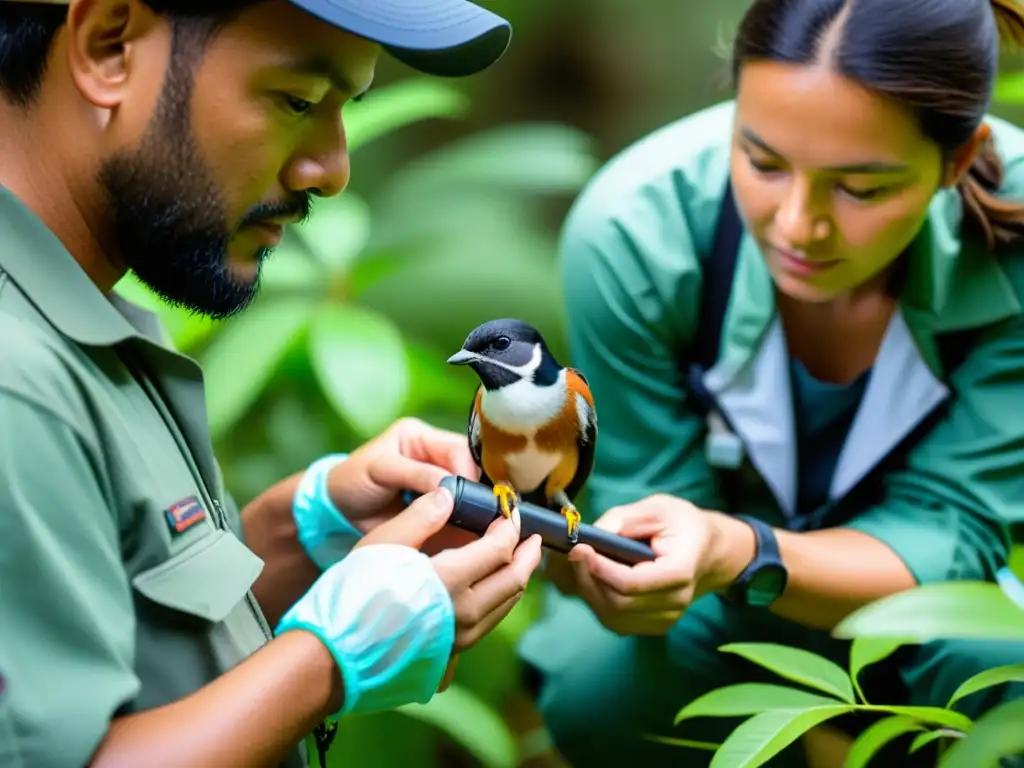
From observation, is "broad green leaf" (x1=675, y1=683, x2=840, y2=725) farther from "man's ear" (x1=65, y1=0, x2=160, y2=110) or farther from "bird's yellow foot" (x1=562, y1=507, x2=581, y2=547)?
"man's ear" (x1=65, y1=0, x2=160, y2=110)

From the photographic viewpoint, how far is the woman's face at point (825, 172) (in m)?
0.94

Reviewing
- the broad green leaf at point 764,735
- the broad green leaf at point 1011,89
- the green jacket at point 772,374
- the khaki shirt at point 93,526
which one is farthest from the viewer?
the broad green leaf at point 1011,89

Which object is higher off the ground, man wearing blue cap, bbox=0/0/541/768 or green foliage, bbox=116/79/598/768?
man wearing blue cap, bbox=0/0/541/768

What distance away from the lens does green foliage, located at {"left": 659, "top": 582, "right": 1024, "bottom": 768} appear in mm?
698

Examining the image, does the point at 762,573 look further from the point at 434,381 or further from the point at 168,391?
the point at 168,391

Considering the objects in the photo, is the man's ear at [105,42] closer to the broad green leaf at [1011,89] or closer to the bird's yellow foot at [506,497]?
the bird's yellow foot at [506,497]

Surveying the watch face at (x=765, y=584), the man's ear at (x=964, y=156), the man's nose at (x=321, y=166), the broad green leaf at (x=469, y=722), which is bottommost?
the broad green leaf at (x=469, y=722)

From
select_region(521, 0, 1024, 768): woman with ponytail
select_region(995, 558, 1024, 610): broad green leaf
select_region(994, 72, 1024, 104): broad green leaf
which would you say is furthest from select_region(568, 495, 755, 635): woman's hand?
select_region(994, 72, 1024, 104): broad green leaf

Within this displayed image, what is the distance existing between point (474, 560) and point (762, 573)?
43cm

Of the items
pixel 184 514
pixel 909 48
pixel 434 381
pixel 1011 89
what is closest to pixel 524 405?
pixel 184 514

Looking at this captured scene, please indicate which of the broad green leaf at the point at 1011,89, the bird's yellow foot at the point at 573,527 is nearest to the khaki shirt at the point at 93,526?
the bird's yellow foot at the point at 573,527

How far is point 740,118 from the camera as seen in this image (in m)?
1.01

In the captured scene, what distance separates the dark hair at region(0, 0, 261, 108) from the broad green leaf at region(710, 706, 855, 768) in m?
0.56

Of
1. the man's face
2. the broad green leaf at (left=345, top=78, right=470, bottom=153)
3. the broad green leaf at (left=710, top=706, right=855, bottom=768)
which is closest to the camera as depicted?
the man's face
